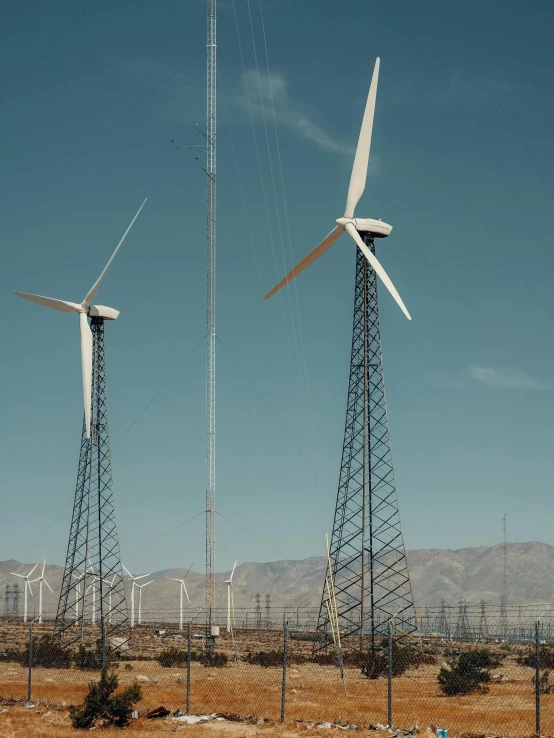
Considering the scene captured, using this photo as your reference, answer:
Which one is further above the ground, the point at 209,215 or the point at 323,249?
the point at 209,215

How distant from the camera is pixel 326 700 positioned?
35.8 metres

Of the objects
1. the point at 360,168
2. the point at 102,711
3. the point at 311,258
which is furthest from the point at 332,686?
the point at 360,168

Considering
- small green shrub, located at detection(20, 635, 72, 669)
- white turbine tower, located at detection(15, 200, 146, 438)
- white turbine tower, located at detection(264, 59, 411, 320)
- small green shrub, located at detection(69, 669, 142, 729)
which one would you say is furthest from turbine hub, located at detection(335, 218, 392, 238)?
small green shrub, located at detection(69, 669, 142, 729)

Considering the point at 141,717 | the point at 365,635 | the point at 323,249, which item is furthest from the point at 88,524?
the point at 141,717

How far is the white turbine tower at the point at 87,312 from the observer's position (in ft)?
226

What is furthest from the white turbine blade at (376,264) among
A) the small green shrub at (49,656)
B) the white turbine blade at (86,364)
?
the small green shrub at (49,656)

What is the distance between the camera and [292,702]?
34.7 m

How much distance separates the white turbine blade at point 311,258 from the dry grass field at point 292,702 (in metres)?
23.2

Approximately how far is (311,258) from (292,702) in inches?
1266

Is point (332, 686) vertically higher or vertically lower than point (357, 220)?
lower

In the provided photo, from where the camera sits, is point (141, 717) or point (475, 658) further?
point (475, 658)

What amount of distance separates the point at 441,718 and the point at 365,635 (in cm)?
2997

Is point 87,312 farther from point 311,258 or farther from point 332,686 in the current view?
point 332,686

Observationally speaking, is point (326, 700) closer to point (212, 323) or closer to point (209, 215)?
point (212, 323)
